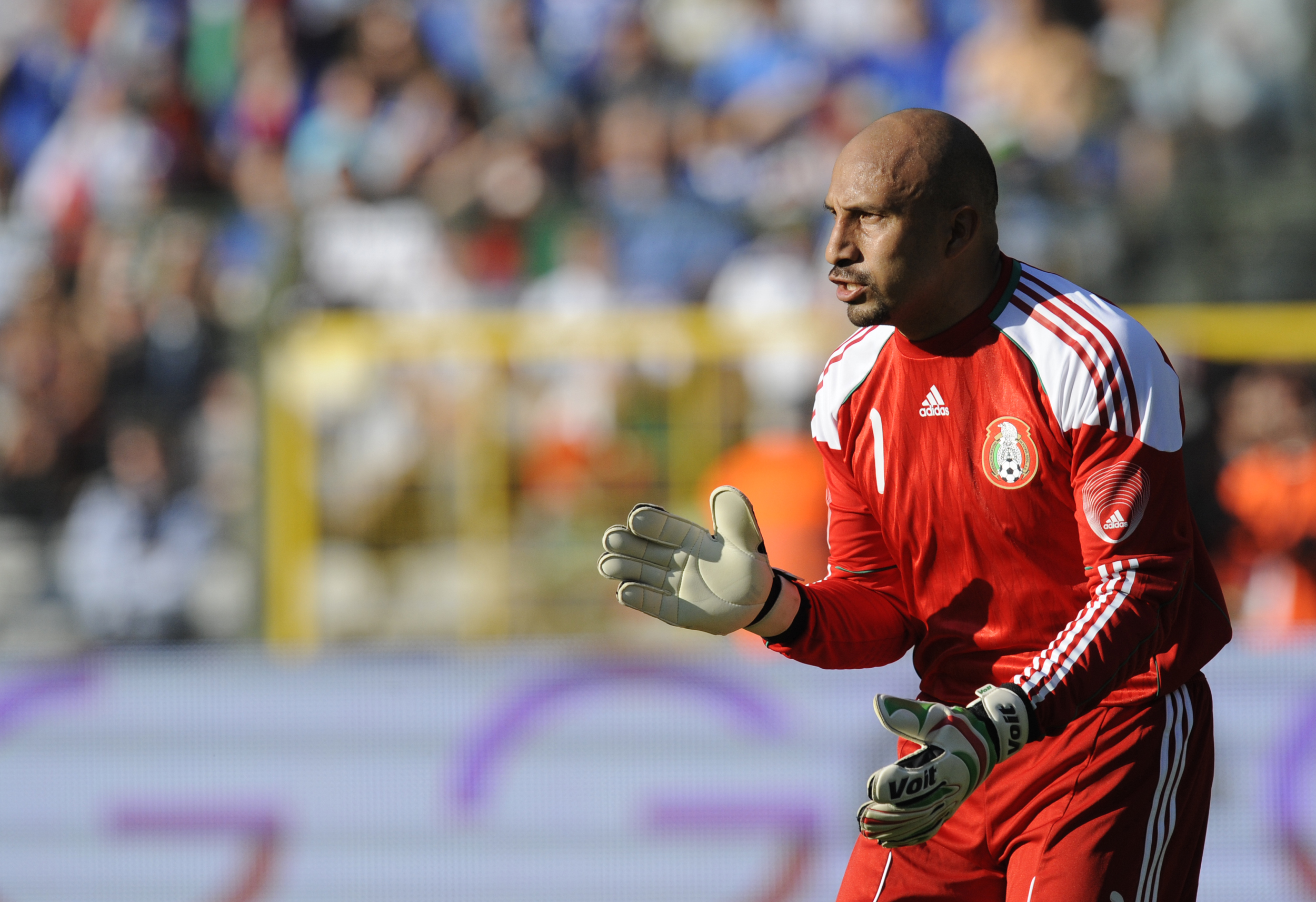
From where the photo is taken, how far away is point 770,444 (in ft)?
21.9

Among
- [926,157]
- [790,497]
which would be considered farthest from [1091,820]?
[790,497]

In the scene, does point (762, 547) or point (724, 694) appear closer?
point (762, 547)

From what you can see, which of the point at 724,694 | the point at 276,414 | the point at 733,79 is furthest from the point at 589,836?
the point at 733,79

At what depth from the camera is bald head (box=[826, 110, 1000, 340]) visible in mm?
2496

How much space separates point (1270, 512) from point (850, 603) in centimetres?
412

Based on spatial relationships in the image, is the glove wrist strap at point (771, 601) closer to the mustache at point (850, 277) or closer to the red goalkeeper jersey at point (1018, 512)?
the red goalkeeper jersey at point (1018, 512)

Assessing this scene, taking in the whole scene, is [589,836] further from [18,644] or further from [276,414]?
[18,644]

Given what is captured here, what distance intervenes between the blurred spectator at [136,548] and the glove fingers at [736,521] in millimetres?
5125

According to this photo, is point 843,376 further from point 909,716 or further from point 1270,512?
point 1270,512

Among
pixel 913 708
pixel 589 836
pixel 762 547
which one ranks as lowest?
pixel 589 836

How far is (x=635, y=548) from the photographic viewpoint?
260cm

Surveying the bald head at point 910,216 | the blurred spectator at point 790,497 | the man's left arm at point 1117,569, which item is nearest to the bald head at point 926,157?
the bald head at point 910,216

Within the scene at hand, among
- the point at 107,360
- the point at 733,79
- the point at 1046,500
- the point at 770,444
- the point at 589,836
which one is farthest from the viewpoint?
the point at 733,79

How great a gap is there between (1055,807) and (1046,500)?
21.4 inches
